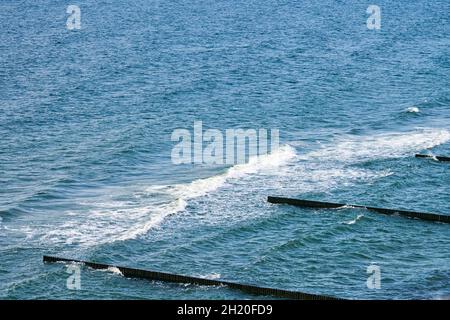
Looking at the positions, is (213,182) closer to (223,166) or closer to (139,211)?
(223,166)

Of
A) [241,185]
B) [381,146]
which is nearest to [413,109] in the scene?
[381,146]

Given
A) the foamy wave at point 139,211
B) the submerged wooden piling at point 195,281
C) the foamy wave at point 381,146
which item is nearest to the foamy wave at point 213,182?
Result: the foamy wave at point 139,211

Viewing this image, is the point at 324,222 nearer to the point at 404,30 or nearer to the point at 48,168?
the point at 48,168

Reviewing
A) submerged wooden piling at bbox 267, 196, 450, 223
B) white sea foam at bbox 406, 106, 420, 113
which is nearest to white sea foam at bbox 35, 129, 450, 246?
submerged wooden piling at bbox 267, 196, 450, 223

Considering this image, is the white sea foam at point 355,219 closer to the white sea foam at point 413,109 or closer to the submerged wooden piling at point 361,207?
the submerged wooden piling at point 361,207

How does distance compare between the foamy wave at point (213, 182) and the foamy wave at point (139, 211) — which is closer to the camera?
the foamy wave at point (139, 211)

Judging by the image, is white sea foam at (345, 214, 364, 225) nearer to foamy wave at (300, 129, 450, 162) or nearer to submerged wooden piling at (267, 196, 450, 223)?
submerged wooden piling at (267, 196, 450, 223)
